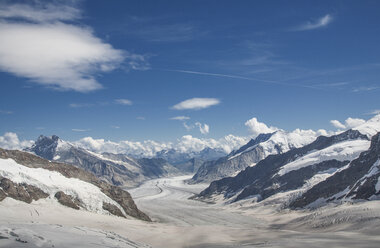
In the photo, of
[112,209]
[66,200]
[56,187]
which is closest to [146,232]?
[66,200]

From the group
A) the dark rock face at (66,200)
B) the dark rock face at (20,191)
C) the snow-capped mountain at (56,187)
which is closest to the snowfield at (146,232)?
the dark rock face at (66,200)

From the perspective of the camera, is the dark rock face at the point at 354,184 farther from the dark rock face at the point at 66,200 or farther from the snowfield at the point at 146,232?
the dark rock face at the point at 66,200

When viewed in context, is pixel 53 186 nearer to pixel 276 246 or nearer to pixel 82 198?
pixel 82 198

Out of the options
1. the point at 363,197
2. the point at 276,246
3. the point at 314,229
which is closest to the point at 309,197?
the point at 363,197

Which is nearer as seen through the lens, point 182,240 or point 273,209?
point 182,240

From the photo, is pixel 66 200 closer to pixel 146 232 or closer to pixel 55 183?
pixel 55 183

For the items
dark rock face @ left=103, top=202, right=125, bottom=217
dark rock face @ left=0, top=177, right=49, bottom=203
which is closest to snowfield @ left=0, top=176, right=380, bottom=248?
dark rock face @ left=0, top=177, right=49, bottom=203
